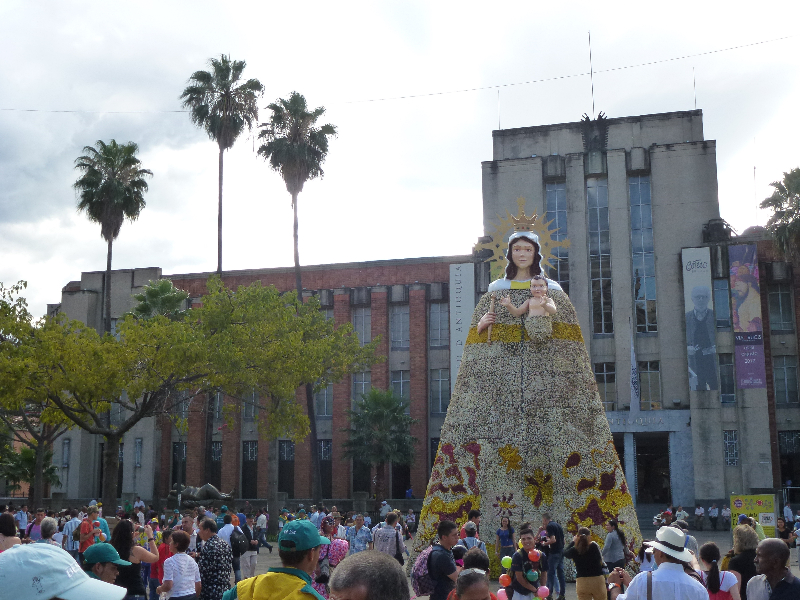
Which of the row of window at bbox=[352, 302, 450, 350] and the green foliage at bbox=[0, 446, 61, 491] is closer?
the green foliage at bbox=[0, 446, 61, 491]

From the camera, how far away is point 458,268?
1804 inches

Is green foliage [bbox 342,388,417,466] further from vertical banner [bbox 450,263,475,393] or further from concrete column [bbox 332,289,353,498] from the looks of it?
concrete column [bbox 332,289,353,498]

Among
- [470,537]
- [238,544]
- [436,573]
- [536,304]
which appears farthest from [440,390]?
[436,573]

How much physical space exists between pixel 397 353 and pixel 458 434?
100 feet

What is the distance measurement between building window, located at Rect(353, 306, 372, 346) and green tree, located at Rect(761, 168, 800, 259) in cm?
2190

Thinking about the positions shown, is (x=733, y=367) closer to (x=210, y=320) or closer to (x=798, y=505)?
(x=798, y=505)

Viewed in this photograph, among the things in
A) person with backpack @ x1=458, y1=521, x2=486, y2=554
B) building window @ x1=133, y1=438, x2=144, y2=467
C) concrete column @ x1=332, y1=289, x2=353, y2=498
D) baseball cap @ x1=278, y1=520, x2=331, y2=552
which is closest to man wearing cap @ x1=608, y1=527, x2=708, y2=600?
baseball cap @ x1=278, y1=520, x2=331, y2=552

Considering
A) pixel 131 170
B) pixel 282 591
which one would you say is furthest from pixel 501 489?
pixel 131 170

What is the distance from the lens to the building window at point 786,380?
4247cm

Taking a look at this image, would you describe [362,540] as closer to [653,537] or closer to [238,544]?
[238,544]

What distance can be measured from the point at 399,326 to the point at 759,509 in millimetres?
25948

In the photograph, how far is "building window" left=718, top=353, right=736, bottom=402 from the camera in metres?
40.8

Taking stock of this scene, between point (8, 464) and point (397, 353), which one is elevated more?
point (397, 353)

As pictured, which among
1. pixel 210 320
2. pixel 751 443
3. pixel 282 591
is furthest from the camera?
pixel 751 443
